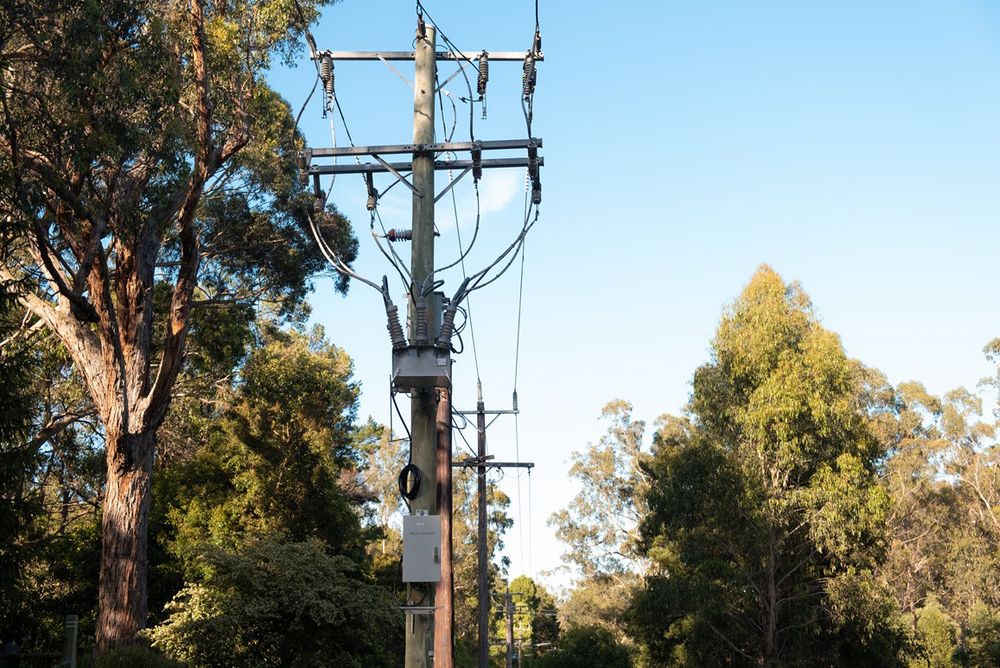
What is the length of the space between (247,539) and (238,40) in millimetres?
13044

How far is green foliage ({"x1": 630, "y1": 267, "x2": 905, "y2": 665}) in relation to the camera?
27297 mm

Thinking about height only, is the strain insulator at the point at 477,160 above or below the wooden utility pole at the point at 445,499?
above

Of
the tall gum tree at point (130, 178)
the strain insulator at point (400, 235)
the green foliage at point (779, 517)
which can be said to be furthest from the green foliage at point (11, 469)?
the green foliage at point (779, 517)

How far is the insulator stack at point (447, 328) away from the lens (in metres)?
8.58

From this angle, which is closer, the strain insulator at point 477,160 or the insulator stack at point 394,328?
the insulator stack at point 394,328

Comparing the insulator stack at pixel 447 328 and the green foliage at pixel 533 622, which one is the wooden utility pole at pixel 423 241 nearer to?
the insulator stack at pixel 447 328

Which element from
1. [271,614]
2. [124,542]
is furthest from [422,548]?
[271,614]

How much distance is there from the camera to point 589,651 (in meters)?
42.6

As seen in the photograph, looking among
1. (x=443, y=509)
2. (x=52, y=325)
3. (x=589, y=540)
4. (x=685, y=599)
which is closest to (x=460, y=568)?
(x=589, y=540)

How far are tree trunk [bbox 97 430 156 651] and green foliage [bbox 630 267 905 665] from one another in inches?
604

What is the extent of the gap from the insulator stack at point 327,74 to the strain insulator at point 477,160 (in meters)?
1.85

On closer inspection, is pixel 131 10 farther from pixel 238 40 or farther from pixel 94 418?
pixel 94 418

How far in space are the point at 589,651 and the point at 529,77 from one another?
36308 mm

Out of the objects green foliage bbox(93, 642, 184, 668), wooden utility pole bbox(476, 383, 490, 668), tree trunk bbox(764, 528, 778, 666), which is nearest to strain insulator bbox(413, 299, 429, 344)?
green foliage bbox(93, 642, 184, 668)
